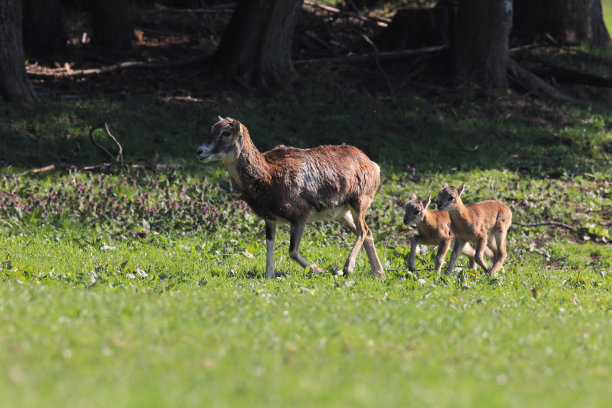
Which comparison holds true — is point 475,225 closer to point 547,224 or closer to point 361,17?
point 547,224

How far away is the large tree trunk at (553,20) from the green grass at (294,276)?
4.03m

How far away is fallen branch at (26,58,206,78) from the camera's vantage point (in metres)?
21.1

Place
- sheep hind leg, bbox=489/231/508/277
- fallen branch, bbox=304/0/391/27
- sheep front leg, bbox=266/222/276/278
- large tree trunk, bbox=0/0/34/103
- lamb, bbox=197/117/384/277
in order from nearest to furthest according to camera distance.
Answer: lamb, bbox=197/117/384/277, sheep front leg, bbox=266/222/276/278, sheep hind leg, bbox=489/231/508/277, large tree trunk, bbox=0/0/34/103, fallen branch, bbox=304/0/391/27

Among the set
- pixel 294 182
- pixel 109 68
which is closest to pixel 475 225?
pixel 294 182

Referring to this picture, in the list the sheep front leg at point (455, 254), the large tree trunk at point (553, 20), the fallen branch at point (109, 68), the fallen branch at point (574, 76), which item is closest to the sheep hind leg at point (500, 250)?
the sheep front leg at point (455, 254)

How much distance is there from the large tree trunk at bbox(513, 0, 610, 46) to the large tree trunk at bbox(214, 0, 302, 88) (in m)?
8.55

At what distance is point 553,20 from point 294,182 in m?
17.7

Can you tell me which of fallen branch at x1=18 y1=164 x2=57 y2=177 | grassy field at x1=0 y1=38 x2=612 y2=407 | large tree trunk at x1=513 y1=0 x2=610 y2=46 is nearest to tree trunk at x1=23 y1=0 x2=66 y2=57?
grassy field at x1=0 y1=38 x2=612 y2=407

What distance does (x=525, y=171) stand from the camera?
63.1 ft

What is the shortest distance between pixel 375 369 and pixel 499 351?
4.53ft

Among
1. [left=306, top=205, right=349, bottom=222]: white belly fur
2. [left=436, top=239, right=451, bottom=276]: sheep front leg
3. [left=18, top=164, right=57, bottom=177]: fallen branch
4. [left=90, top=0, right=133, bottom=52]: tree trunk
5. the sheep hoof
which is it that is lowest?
[left=18, top=164, right=57, bottom=177]: fallen branch

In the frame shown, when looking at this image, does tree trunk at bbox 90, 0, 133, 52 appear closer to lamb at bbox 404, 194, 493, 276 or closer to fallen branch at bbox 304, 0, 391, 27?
fallen branch at bbox 304, 0, 391, 27

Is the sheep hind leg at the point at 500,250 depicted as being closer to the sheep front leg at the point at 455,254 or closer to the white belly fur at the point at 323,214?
the sheep front leg at the point at 455,254

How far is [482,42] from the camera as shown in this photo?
2250 cm
